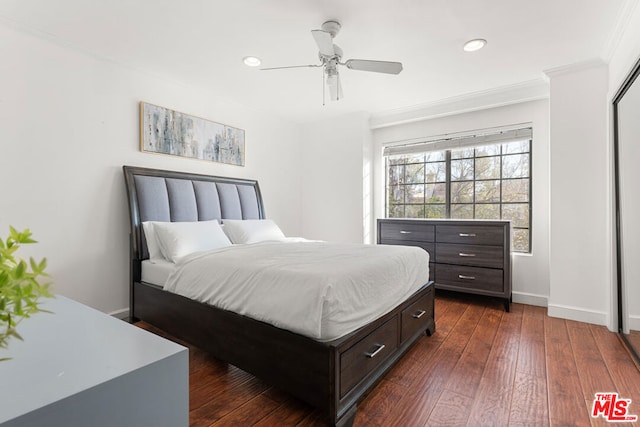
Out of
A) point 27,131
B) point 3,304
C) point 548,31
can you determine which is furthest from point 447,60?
point 27,131

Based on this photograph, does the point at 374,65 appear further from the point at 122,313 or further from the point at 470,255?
the point at 122,313

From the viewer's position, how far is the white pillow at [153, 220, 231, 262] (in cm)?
263

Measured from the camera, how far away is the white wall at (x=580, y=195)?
2.84m

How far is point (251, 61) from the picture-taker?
114 inches

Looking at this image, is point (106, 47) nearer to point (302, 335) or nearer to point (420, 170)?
point (302, 335)

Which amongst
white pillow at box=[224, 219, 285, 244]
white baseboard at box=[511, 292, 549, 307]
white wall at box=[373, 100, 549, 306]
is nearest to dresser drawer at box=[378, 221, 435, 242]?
white wall at box=[373, 100, 549, 306]

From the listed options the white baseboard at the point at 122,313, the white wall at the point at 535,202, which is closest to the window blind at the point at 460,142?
the white wall at the point at 535,202

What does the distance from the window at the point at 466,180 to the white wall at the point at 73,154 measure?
9.62ft

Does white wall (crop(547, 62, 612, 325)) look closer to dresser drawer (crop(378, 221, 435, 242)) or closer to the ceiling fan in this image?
dresser drawer (crop(378, 221, 435, 242))

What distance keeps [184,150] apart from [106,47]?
43.1 inches

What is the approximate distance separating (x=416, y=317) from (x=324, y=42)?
207cm

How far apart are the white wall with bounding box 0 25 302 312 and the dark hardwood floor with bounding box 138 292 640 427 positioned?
4.23ft
